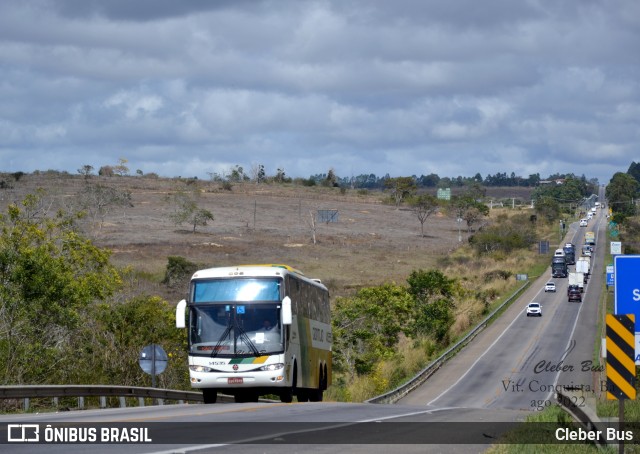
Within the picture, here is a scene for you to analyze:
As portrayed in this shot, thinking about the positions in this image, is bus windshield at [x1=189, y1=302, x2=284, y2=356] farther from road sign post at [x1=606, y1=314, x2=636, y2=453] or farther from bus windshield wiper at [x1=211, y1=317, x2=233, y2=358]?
road sign post at [x1=606, y1=314, x2=636, y2=453]

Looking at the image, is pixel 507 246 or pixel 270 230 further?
pixel 507 246

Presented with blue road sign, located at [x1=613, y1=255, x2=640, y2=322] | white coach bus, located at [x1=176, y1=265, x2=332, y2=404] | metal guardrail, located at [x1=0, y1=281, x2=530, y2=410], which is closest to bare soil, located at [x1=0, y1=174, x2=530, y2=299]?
metal guardrail, located at [x1=0, y1=281, x2=530, y2=410]

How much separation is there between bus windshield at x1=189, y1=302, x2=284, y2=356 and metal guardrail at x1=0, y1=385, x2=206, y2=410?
172 cm

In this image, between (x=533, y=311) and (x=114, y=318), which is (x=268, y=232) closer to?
(x=533, y=311)

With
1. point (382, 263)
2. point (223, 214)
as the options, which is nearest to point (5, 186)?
point (223, 214)

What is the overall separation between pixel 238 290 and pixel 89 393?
4.72m

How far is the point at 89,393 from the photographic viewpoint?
2247cm

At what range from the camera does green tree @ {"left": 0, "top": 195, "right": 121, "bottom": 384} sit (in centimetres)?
2959

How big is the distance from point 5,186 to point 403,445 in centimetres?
13178

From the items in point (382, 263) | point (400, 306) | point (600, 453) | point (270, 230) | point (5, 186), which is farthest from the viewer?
point (5, 186)

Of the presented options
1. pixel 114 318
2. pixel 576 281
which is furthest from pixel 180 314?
pixel 576 281

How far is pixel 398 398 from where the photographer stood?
4788 centimetres

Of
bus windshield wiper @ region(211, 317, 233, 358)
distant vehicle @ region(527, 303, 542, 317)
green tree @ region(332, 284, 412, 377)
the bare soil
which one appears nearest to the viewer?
bus windshield wiper @ region(211, 317, 233, 358)

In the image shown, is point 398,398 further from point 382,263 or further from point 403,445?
point 382,263
